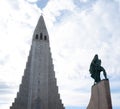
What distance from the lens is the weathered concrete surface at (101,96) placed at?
16422 millimetres

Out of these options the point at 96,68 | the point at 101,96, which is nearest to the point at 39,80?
the point at 96,68

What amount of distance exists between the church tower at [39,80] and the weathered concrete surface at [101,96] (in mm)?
43714

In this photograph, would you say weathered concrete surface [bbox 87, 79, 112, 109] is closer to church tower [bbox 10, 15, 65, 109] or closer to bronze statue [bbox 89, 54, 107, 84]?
bronze statue [bbox 89, 54, 107, 84]

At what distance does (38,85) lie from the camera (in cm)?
6366

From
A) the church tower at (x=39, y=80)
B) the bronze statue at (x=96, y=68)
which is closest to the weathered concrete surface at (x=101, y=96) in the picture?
the bronze statue at (x=96, y=68)

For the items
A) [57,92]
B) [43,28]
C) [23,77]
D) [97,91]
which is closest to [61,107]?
[57,92]

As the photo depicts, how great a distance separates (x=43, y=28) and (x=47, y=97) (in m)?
19.7

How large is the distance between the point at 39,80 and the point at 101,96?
48220 millimetres

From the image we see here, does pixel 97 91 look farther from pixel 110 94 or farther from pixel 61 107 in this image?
pixel 61 107

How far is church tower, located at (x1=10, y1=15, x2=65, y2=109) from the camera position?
6228 centimetres

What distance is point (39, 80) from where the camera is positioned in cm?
6450

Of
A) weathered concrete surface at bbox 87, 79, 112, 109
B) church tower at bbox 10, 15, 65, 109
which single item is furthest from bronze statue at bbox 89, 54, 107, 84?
church tower at bbox 10, 15, 65, 109

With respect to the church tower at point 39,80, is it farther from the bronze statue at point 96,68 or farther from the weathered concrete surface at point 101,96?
the weathered concrete surface at point 101,96

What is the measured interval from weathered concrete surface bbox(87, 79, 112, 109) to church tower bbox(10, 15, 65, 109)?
43.7 metres
